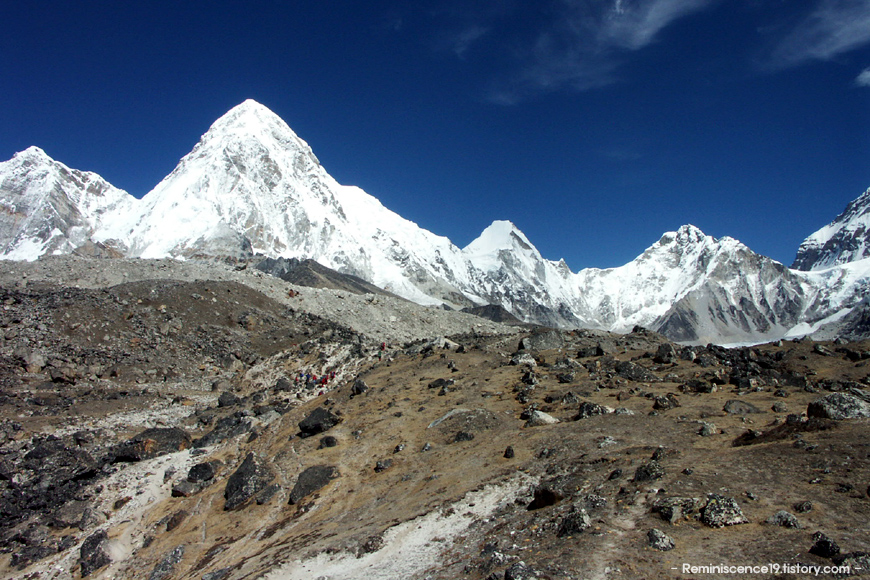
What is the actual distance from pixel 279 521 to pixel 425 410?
845 cm

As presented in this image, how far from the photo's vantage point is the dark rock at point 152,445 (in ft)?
72.8

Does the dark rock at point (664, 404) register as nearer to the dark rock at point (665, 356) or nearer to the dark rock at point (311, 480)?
the dark rock at point (665, 356)

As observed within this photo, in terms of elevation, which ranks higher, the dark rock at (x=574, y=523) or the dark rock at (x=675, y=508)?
the dark rock at (x=675, y=508)

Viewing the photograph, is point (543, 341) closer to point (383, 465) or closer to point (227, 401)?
point (383, 465)

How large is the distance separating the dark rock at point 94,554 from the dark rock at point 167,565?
216 cm

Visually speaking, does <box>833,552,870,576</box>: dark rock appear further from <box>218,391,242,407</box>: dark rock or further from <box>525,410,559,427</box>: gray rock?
<box>218,391,242,407</box>: dark rock

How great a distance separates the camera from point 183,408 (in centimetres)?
3117

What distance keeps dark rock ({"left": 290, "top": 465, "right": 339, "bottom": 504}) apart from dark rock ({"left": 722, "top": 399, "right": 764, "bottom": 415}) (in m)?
14.0

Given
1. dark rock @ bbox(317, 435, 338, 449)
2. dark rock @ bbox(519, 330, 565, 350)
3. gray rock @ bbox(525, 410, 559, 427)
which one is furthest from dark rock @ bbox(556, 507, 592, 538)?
dark rock @ bbox(519, 330, 565, 350)

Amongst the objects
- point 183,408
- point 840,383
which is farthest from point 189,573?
point 840,383

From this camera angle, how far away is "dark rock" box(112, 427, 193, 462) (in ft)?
72.8

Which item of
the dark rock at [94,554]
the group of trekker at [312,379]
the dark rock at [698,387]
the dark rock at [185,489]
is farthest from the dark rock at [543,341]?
the dark rock at [94,554]

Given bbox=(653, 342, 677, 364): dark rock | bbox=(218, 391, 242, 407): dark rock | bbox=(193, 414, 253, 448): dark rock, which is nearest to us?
bbox=(193, 414, 253, 448): dark rock

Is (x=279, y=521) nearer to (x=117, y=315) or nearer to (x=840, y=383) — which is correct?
(x=840, y=383)
